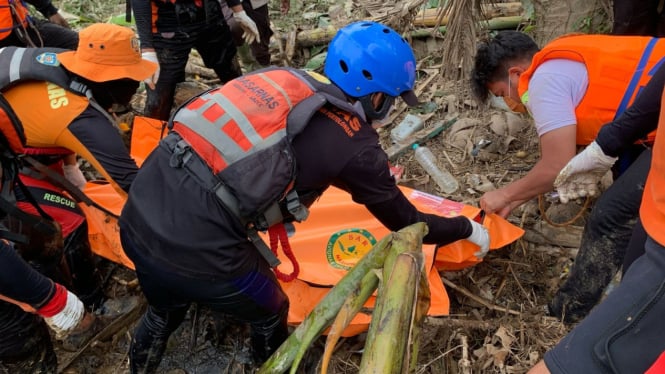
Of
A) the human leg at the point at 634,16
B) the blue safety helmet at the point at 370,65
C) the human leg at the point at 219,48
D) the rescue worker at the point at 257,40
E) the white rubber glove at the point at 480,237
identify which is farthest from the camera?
the rescue worker at the point at 257,40

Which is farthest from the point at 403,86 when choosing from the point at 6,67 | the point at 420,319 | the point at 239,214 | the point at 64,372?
the point at 64,372

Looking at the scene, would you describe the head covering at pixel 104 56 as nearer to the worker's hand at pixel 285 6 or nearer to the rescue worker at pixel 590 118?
Result: the rescue worker at pixel 590 118

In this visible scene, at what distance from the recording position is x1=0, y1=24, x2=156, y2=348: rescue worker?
2.81 metres

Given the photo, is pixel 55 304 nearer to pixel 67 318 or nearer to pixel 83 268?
pixel 67 318

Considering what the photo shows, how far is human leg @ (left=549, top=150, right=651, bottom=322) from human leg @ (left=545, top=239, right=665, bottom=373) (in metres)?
1.12

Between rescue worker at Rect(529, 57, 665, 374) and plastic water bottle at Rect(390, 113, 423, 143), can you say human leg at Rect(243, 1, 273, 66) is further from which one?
rescue worker at Rect(529, 57, 665, 374)

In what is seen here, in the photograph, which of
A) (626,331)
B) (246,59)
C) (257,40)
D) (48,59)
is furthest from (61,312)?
(246,59)

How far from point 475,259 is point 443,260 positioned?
0.20m

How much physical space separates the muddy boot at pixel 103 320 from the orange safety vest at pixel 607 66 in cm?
297

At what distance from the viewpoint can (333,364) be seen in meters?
3.03

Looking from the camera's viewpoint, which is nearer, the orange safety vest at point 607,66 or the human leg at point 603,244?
the human leg at point 603,244

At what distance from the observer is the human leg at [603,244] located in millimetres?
2637

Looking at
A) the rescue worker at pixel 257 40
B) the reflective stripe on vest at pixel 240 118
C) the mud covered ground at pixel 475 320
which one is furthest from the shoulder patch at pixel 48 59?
the rescue worker at pixel 257 40

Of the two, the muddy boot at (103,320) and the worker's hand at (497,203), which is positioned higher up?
the worker's hand at (497,203)
